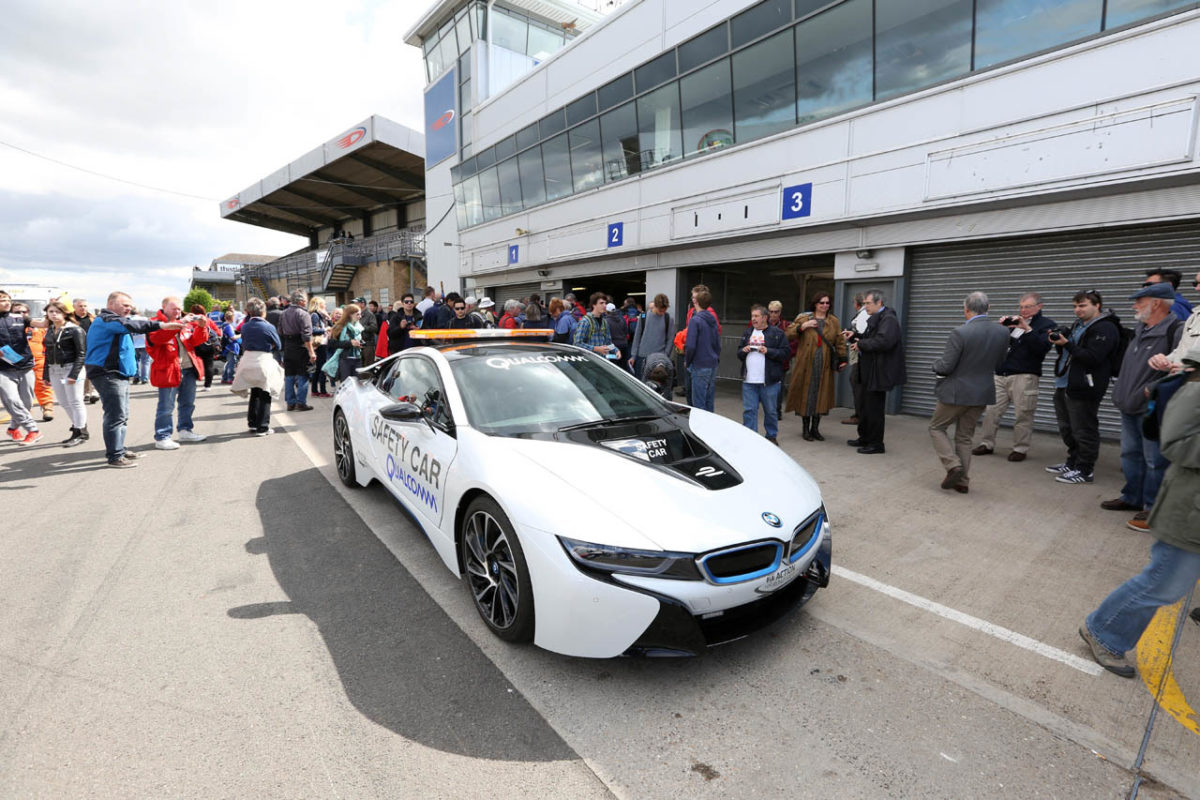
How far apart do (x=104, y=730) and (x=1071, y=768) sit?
356 centimetres

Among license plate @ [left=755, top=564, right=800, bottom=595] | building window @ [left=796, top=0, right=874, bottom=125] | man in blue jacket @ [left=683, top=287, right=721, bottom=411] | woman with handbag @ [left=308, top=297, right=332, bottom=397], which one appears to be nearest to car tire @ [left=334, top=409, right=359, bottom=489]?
man in blue jacket @ [left=683, top=287, right=721, bottom=411]

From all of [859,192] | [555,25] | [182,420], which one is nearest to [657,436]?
[182,420]

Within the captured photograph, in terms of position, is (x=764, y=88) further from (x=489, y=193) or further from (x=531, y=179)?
(x=489, y=193)

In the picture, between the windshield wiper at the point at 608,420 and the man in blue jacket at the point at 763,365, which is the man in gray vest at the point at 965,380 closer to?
the man in blue jacket at the point at 763,365

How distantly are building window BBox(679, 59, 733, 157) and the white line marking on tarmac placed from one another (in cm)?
961

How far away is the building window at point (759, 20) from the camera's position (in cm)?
946

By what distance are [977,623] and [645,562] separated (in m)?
1.97

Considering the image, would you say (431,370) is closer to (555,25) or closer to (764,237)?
(764,237)

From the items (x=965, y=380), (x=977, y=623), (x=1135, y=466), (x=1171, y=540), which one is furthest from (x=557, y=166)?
(x=1171, y=540)

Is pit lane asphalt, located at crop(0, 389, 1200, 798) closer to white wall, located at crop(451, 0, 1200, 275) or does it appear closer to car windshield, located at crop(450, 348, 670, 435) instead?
car windshield, located at crop(450, 348, 670, 435)

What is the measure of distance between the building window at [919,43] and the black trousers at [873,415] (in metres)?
4.88

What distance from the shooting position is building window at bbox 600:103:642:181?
13031 millimetres

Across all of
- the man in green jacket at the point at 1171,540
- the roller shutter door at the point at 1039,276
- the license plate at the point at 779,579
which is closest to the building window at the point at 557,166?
the roller shutter door at the point at 1039,276

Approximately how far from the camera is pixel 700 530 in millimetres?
2334
